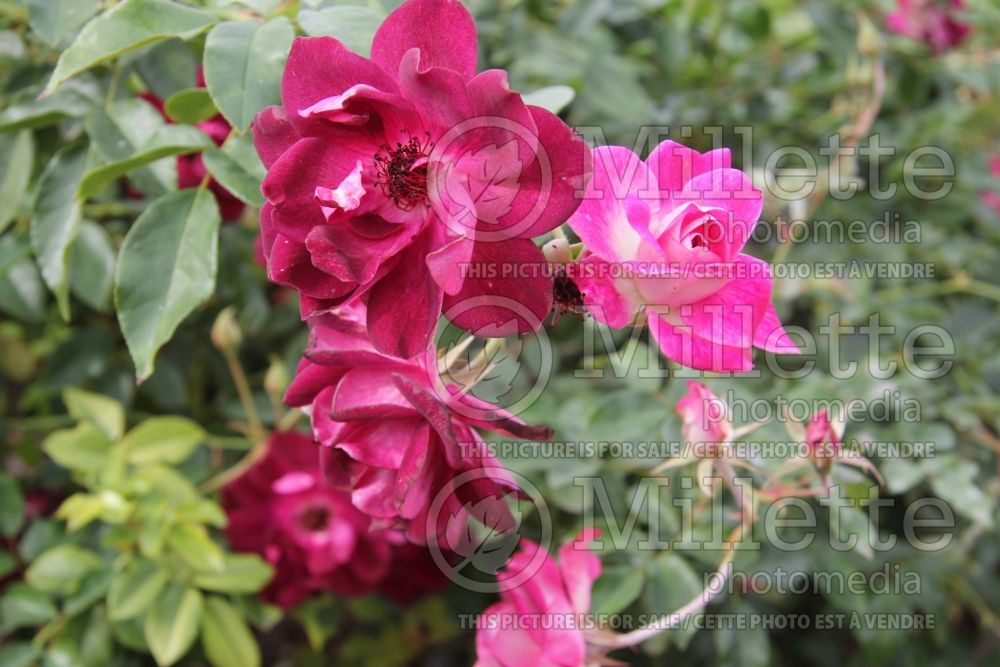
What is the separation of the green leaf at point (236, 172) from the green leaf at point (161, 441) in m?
0.38

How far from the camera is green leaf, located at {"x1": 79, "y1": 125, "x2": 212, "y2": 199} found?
64 centimetres

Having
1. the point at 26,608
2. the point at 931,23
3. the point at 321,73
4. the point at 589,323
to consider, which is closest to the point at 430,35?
the point at 321,73

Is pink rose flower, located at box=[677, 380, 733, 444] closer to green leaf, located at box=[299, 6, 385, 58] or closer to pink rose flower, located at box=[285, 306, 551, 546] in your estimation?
pink rose flower, located at box=[285, 306, 551, 546]

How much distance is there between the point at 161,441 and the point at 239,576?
0.17 metres

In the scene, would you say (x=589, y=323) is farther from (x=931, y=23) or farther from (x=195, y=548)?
(x=931, y=23)

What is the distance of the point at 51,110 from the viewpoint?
0.73 m

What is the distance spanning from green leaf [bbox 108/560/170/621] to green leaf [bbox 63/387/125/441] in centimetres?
16

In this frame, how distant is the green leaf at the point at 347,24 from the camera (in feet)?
1.93

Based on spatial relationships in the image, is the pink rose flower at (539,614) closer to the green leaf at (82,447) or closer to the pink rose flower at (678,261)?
the pink rose flower at (678,261)

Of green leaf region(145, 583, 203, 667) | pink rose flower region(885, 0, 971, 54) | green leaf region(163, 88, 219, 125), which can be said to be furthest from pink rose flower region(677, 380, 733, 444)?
pink rose flower region(885, 0, 971, 54)

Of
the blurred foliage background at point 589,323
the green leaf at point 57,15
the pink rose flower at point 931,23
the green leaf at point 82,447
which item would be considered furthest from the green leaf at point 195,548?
the pink rose flower at point 931,23

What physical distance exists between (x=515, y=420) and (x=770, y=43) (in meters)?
1.14

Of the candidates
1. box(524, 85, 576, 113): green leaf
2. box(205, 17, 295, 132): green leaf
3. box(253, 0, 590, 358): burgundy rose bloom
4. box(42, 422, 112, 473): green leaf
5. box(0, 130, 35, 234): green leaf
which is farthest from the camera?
box(42, 422, 112, 473): green leaf

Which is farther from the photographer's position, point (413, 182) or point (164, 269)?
point (164, 269)
